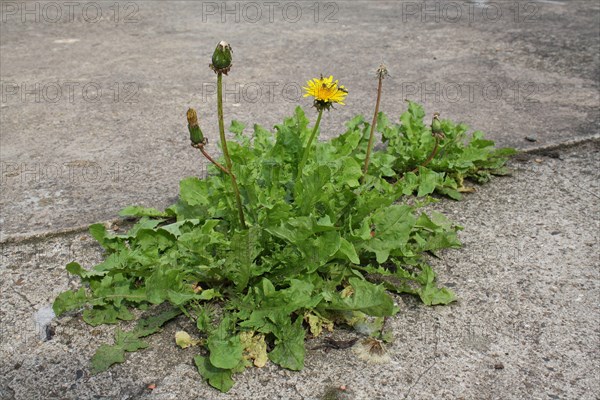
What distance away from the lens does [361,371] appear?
1.94m

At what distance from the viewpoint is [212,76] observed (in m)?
4.35

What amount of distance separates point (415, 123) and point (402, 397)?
1393 mm

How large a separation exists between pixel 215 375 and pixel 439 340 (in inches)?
25.0

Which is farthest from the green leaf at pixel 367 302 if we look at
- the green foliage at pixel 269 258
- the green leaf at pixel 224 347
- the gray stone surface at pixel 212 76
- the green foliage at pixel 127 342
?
the gray stone surface at pixel 212 76

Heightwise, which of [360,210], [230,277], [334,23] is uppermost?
[334,23]

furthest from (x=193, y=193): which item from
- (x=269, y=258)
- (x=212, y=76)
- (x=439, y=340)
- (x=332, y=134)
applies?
(x=212, y=76)

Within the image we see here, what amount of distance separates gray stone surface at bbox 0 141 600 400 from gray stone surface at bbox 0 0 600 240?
1.47 ft

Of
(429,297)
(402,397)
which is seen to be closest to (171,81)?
(429,297)

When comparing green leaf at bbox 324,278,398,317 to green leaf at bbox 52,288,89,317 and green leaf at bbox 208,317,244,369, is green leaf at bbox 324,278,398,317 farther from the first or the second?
green leaf at bbox 52,288,89,317

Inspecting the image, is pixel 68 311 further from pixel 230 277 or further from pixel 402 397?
pixel 402 397

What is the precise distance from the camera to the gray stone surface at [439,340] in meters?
1.88

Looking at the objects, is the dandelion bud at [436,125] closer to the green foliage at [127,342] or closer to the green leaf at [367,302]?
the green leaf at [367,302]

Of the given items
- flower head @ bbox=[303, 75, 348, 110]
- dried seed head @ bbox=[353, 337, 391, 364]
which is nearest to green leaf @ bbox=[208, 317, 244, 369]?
dried seed head @ bbox=[353, 337, 391, 364]

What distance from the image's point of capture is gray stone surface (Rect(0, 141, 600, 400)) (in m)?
1.88
